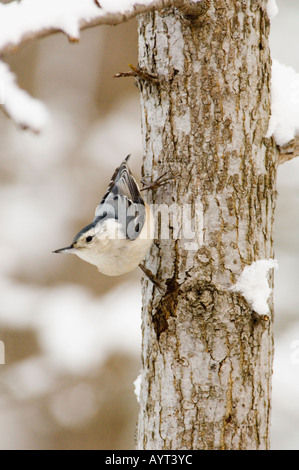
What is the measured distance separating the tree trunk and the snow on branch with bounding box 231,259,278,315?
0.08 feet

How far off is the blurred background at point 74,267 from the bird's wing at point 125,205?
2.10 m

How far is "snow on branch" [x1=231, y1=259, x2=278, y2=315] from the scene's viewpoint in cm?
196

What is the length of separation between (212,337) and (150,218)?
0.60 meters

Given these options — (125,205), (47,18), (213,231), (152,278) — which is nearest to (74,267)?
(125,205)

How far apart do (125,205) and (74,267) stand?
7.71ft

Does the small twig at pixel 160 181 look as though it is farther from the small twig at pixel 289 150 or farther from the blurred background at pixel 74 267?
the blurred background at pixel 74 267

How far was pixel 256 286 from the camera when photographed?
1970mm

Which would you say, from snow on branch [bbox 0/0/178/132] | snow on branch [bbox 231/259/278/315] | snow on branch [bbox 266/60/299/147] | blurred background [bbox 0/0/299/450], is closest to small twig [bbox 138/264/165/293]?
snow on branch [bbox 231/259/278/315]

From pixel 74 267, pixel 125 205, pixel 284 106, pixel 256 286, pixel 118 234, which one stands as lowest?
pixel 256 286

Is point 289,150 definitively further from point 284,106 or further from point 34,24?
point 34,24

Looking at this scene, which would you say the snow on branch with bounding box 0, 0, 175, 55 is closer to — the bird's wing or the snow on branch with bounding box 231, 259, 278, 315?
the snow on branch with bounding box 231, 259, 278, 315

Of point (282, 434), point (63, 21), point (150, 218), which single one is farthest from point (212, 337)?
point (282, 434)

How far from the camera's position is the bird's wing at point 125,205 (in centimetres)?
238

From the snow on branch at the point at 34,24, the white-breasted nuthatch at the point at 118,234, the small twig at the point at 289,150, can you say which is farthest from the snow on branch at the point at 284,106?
the snow on branch at the point at 34,24
